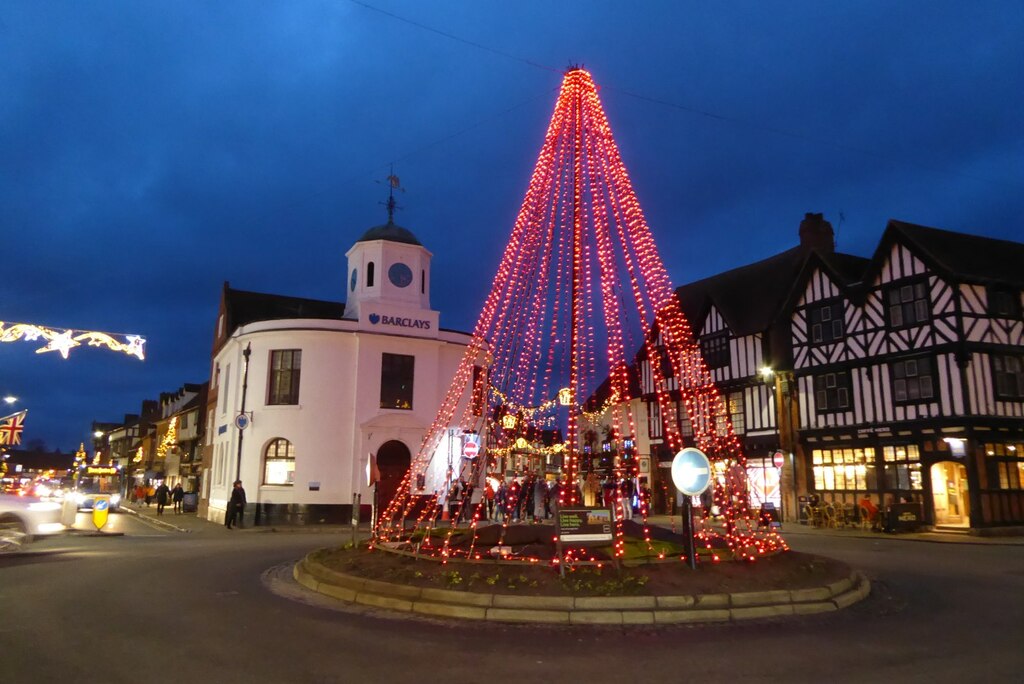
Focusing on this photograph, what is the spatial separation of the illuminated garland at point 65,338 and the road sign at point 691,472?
572 inches

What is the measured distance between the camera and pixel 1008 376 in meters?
23.8

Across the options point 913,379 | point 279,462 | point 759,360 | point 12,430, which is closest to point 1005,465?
point 913,379

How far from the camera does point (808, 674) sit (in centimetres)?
642

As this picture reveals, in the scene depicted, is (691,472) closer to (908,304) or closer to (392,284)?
(908,304)

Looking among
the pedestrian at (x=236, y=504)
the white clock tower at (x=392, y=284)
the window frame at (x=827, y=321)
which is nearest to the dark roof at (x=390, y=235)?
the white clock tower at (x=392, y=284)

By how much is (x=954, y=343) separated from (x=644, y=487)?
49.3 feet

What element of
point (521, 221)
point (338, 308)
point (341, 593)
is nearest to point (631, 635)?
point (341, 593)

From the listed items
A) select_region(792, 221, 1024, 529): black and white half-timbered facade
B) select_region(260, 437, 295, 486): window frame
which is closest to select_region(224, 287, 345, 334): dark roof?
select_region(260, 437, 295, 486): window frame

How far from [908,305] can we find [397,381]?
742 inches

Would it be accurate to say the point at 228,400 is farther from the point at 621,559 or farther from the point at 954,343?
the point at 954,343

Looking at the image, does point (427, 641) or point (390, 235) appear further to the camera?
point (390, 235)

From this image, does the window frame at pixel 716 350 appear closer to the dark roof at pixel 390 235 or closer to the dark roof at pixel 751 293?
the dark roof at pixel 751 293

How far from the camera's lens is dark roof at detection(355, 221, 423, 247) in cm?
2991

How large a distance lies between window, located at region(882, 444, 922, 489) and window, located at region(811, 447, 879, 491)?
1.62 ft
